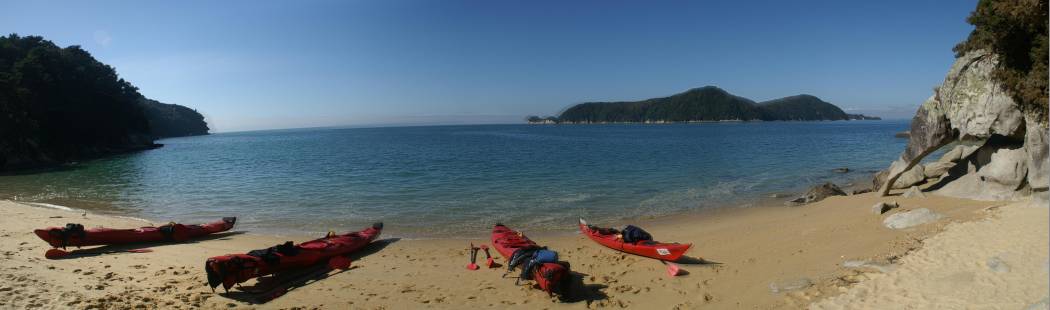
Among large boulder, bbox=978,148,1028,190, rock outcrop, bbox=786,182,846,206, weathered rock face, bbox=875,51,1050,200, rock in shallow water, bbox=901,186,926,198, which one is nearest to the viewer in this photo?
weathered rock face, bbox=875,51,1050,200

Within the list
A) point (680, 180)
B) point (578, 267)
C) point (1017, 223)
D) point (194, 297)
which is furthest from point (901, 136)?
point (194, 297)

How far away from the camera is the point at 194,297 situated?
9.51m

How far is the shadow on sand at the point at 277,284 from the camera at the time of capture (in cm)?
990

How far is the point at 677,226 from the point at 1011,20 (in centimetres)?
1075

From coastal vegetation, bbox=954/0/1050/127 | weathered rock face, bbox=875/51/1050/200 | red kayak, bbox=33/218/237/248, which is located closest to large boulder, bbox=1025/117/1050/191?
weathered rock face, bbox=875/51/1050/200

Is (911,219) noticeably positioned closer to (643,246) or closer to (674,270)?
(674,270)

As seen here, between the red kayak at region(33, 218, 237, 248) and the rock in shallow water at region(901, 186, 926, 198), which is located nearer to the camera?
the red kayak at region(33, 218, 237, 248)

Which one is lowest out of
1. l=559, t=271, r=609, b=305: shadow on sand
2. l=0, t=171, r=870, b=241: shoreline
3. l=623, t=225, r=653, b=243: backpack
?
l=0, t=171, r=870, b=241: shoreline

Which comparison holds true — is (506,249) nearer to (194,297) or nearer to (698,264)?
(698,264)

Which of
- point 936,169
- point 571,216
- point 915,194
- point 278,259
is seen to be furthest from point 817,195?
point 278,259

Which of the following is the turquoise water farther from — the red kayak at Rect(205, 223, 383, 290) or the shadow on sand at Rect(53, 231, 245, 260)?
the red kayak at Rect(205, 223, 383, 290)

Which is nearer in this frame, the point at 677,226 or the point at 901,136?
the point at 677,226

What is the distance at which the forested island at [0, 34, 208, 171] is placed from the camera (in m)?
42.3

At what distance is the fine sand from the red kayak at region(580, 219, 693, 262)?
241 millimetres
